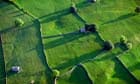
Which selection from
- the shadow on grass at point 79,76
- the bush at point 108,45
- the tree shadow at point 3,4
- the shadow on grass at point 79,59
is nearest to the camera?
the shadow on grass at point 79,76

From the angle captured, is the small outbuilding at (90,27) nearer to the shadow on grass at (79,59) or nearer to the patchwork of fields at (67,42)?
the patchwork of fields at (67,42)

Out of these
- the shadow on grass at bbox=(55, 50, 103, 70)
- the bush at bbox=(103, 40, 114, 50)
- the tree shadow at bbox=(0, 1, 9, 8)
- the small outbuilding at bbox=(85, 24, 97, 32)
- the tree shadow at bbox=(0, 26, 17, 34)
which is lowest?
the shadow on grass at bbox=(55, 50, 103, 70)

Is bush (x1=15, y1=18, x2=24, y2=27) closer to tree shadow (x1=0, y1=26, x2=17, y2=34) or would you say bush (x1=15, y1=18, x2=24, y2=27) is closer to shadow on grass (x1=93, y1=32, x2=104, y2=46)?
tree shadow (x1=0, y1=26, x2=17, y2=34)

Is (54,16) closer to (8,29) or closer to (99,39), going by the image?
Result: (8,29)

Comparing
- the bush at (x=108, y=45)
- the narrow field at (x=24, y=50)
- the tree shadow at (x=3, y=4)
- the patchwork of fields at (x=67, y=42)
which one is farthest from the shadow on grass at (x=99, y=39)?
the tree shadow at (x=3, y=4)

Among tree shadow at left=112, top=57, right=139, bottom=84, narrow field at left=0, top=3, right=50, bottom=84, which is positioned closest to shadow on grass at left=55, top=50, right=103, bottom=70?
narrow field at left=0, top=3, right=50, bottom=84

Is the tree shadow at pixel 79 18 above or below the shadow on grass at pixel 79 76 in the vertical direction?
above

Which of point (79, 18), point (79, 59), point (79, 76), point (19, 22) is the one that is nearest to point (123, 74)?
point (79, 76)

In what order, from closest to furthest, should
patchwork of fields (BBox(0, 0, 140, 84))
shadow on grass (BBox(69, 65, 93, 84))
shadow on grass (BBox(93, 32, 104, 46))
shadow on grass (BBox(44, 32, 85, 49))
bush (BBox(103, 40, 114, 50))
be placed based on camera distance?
shadow on grass (BBox(69, 65, 93, 84)) < patchwork of fields (BBox(0, 0, 140, 84)) < bush (BBox(103, 40, 114, 50)) < shadow on grass (BBox(44, 32, 85, 49)) < shadow on grass (BBox(93, 32, 104, 46))

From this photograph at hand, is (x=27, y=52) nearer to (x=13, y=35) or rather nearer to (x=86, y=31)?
(x=13, y=35)
